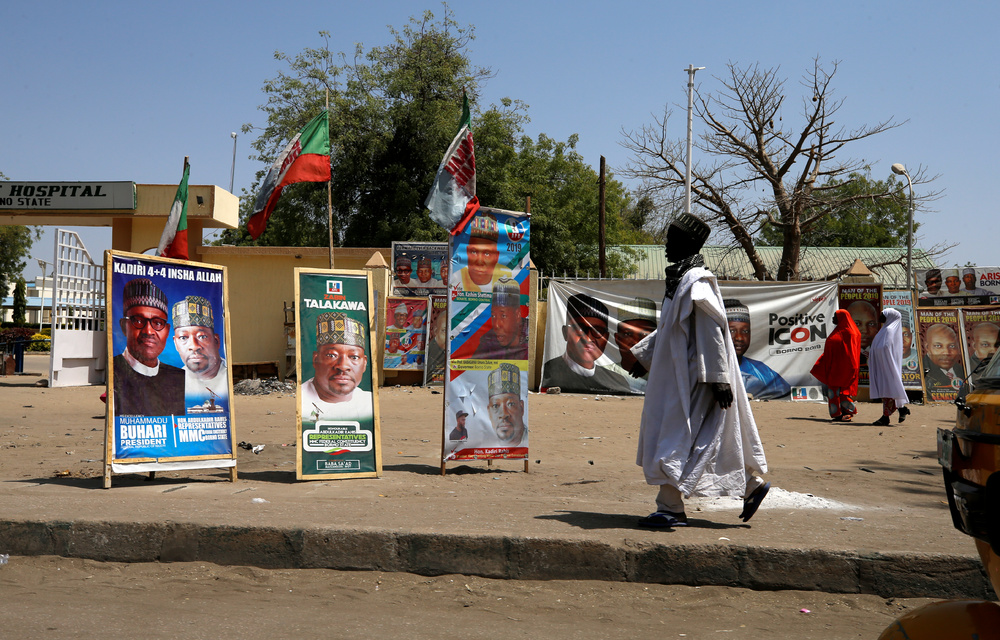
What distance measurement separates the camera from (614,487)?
21.1ft

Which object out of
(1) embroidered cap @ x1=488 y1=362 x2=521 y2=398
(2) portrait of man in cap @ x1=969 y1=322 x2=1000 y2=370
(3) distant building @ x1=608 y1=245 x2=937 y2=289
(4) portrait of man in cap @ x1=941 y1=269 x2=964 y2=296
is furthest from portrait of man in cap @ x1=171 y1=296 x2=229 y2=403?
(3) distant building @ x1=608 y1=245 x2=937 y2=289

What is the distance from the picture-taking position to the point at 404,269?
19.1 metres

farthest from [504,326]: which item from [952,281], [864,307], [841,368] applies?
[952,281]

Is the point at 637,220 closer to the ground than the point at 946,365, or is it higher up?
higher up

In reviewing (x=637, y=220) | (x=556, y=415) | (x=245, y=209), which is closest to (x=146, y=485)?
(x=556, y=415)

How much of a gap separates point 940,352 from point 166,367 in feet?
49.6

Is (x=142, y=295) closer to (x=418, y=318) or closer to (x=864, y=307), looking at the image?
(x=418, y=318)

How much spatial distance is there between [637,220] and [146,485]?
2392 inches

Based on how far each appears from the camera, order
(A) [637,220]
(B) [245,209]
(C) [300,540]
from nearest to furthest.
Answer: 1. (C) [300,540]
2. (B) [245,209]
3. (A) [637,220]

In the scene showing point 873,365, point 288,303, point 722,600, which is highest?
point 288,303

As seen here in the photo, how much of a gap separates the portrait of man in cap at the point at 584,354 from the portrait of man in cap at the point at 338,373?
9.67 meters

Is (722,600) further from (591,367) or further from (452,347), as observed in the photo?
(591,367)

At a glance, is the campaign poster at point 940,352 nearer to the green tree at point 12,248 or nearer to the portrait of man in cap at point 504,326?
the portrait of man in cap at point 504,326

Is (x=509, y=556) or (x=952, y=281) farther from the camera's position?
(x=952, y=281)
